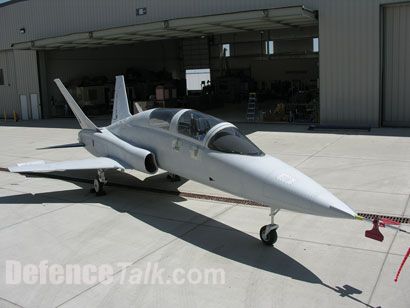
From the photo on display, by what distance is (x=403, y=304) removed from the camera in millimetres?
5453

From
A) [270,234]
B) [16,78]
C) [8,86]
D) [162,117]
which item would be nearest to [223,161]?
[270,234]

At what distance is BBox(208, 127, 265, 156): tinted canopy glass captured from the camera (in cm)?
777

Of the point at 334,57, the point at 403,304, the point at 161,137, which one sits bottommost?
the point at 403,304

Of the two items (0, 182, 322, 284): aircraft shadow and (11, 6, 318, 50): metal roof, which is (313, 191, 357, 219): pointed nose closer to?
(0, 182, 322, 284): aircraft shadow

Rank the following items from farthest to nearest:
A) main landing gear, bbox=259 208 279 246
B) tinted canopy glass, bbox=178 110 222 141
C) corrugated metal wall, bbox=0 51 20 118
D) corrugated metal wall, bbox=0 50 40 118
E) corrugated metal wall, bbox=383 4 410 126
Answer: corrugated metal wall, bbox=0 51 20 118, corrugated metal wall, bbox=0 50 40 118, corrugated metal wall, bbox=383 4 410 126, tinted canopy glass, bbox=178 110 222 141, main landing gear, bbox=259 208 279 246

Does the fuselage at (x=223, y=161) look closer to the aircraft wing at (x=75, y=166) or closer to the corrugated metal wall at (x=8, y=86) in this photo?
the aircraft wing at (x=75, y=166)

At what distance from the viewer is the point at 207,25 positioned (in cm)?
2177

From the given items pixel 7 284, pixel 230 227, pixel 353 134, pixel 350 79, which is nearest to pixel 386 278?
pixel 230 227

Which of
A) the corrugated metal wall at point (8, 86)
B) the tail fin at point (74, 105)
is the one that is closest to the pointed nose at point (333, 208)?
Result: the tail fin at point (74, 105)

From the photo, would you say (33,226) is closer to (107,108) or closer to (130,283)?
(130,283)

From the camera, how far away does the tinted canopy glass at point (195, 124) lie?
28.1ft

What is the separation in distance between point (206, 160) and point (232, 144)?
→ 0.61 meters

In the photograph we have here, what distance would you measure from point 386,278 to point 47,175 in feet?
33.9

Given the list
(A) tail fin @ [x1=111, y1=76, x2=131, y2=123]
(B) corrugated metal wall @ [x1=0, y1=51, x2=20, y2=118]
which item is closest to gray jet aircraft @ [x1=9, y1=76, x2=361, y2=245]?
(A) tail fin @ [x1=111, y1=76, x2=131, y2=123]
